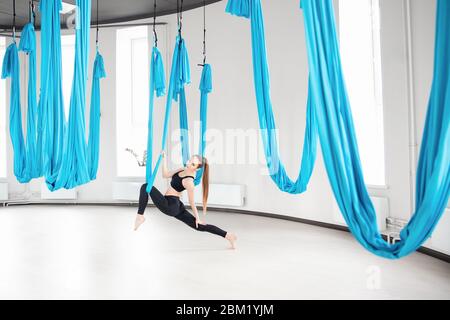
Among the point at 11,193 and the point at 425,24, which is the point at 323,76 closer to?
the point at 425,24

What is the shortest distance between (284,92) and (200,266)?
9.54 feet

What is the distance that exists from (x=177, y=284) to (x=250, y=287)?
20.9 inches

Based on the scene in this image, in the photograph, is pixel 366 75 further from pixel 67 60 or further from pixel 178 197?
pixel 67 60

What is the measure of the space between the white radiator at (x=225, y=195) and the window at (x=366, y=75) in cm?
206

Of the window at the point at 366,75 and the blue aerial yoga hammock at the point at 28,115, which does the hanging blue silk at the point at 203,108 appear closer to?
the blue aerial yoga hammock at the point at 28,115

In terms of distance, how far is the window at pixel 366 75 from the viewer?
12.7 ft

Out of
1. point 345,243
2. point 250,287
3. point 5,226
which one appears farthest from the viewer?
point 5,226

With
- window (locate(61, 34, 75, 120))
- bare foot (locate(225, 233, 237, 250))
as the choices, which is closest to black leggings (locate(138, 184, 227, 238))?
bare foot (locate(225, 233, 237, 250))

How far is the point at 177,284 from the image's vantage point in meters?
2.52

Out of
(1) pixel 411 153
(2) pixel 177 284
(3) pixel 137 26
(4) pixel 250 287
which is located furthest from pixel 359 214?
(3) pixel 137 26

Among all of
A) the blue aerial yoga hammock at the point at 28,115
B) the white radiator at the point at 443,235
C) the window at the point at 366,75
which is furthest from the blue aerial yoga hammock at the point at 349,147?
the blue aerial yoga hammock at the point at 28,115

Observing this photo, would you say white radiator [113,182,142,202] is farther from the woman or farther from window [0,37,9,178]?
the woman

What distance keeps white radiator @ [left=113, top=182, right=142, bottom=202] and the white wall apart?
0.26 metres

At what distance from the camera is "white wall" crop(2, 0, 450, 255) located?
3.31 metres
